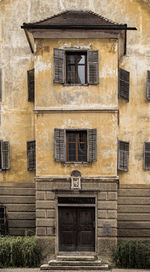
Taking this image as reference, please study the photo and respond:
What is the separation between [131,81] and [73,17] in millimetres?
4738

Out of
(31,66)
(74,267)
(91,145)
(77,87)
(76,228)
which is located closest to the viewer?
(74,267)

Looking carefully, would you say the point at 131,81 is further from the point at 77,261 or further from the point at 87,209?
the point at 77,261

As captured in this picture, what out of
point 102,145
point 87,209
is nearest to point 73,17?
point 102,145

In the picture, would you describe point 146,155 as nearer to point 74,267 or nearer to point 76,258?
point 76,258

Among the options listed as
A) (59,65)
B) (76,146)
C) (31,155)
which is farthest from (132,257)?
(59,65)

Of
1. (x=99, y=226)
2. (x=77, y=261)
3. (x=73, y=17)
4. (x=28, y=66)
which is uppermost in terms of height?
(x=73, y=17)

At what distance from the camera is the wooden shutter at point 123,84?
757 inches

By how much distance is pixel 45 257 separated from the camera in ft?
56.5

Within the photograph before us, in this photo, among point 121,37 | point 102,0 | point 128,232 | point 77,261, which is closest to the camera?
point 77,261

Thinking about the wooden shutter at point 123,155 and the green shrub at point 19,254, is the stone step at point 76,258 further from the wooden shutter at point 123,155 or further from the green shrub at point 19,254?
the wooden shutter at point 123,155

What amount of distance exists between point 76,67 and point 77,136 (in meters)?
3.37

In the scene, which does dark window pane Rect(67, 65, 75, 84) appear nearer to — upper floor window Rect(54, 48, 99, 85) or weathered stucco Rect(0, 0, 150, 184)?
upper floor window Rect(54, 48, 99, 85)

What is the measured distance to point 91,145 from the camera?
1723 centimetres

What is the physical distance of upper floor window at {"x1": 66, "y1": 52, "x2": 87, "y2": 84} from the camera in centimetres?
1759
